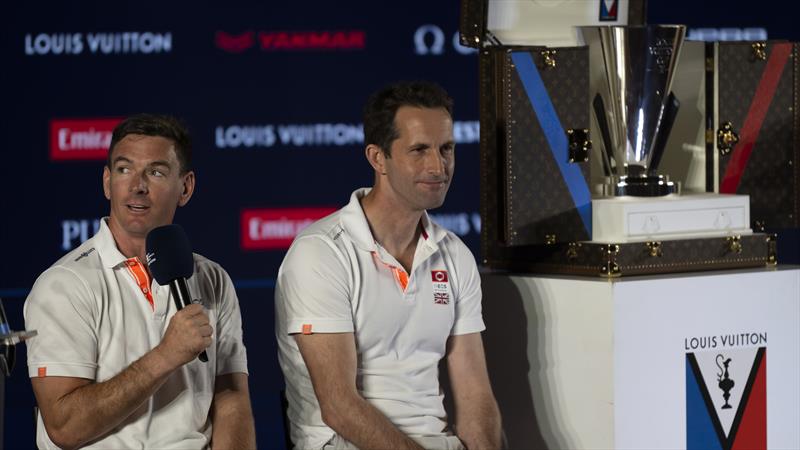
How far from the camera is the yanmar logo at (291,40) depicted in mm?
6199

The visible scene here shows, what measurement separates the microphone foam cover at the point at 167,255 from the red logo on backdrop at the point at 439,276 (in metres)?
0.86

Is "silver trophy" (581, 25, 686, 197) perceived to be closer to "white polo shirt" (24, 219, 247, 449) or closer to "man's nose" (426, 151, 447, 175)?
"man's nose" (426, 151, 447, 175)

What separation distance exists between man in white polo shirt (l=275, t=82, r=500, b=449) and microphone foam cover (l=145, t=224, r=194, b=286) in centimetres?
53

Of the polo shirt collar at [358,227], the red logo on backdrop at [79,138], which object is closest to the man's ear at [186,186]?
the polo shirt collar at [358,227]

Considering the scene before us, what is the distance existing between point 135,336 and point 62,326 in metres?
0.17

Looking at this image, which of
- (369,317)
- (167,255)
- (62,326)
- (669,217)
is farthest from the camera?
(669,217)

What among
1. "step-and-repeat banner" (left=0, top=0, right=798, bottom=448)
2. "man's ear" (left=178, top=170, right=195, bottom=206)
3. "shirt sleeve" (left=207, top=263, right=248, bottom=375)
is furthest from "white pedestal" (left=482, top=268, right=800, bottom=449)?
"step-and-repeat banner" (left=0, top=0, right=798, bottom=448)

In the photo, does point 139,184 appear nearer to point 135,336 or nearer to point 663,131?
point 135,336

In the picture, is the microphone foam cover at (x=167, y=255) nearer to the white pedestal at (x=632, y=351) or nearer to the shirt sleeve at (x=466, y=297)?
the shirt sleeve at (x=466, y=297)

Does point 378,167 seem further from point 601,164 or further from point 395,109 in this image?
point 601,164

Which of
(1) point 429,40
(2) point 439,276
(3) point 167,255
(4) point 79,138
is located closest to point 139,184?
(3) point 167,255

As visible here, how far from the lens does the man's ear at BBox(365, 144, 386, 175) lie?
3.44 m

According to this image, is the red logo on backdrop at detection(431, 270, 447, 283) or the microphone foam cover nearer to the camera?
the microphone foam cover

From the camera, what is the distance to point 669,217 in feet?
12.7
